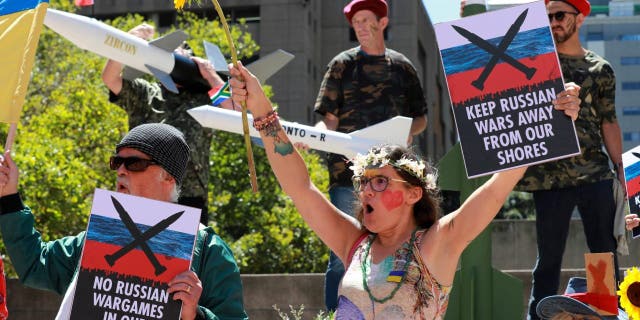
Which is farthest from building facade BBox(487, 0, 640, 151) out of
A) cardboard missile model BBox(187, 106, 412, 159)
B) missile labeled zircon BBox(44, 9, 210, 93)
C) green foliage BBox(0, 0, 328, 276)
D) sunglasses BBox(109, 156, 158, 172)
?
sunglasses BBox(109, 156, 158, 172)

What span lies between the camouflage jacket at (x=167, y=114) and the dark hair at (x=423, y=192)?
105 inches

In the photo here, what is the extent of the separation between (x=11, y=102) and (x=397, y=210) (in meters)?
1.69

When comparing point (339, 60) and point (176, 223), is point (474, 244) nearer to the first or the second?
point (339, 60)

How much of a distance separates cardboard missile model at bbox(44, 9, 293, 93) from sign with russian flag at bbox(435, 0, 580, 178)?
323 cm

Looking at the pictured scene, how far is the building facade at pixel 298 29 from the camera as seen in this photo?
54.5 m

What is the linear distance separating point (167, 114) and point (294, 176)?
9.03 feet

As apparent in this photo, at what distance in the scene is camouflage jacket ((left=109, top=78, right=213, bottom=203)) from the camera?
21.9 ft

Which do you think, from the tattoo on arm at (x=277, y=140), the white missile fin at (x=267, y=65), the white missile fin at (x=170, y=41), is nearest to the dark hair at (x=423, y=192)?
the tattoo on arm at (x=277, y=140)

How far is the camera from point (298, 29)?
181ft

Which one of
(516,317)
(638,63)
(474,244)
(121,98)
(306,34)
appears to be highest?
(638,63)

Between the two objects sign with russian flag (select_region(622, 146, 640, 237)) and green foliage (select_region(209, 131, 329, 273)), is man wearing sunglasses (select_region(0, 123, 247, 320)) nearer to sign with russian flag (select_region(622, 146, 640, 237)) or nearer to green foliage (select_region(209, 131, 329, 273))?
sign with russian flag (select_region(622, 146, 640, 237))

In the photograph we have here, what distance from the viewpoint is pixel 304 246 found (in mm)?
22750

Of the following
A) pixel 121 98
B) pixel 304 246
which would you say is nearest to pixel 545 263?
pixel 121 98

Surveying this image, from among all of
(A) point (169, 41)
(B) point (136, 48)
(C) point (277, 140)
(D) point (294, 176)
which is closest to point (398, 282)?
(D) point (294, 176)
